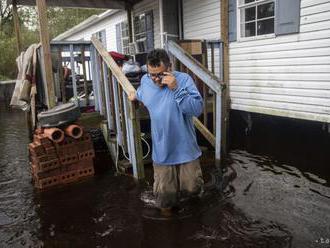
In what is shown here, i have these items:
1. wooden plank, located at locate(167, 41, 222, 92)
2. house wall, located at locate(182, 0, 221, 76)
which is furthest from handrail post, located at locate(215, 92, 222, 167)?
house wall, located at locate(182, 0, 221, 76)

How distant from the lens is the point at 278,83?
267 inches

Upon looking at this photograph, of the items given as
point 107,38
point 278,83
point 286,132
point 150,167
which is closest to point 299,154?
point 286,132

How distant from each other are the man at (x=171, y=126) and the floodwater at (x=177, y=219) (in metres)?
0.39

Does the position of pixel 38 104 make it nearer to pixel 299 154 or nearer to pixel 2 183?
pixel 2 183

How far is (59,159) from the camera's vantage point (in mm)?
4988

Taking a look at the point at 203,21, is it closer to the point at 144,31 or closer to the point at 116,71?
the point at 144,31

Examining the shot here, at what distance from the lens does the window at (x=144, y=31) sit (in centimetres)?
1167

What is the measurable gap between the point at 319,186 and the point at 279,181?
20.2 inches

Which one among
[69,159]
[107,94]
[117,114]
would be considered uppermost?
[107,94]

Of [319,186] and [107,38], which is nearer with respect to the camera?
[319,186]

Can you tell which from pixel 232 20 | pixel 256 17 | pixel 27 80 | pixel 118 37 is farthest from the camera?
pixel 118 37

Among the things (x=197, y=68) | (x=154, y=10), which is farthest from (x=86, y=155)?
(x=154, y=10)

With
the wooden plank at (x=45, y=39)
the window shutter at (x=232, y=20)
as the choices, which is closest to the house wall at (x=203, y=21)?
the window shutter at (x=232, y=20)

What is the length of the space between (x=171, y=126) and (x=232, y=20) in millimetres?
4982
